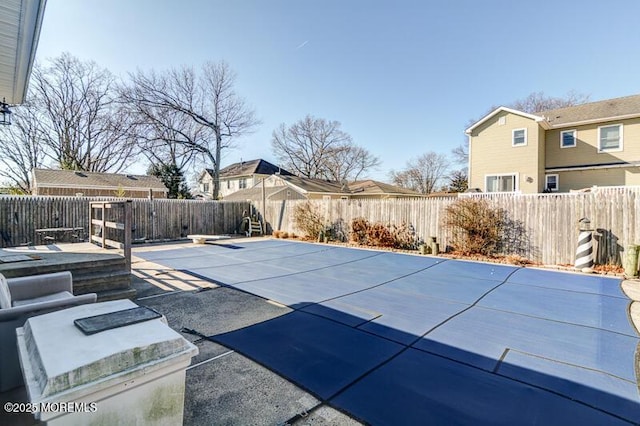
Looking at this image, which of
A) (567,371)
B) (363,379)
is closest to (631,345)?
(567,371)

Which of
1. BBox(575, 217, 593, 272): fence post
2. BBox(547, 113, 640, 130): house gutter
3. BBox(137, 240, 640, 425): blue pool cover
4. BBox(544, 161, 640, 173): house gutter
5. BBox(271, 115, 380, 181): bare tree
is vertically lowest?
BBox(137, 240, 640, 425): blue pool cover

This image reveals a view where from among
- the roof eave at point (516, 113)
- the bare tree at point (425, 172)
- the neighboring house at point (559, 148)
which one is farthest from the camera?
the bare tree at point (425, 172)

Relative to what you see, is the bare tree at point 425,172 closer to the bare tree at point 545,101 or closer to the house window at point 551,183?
the bare tree at point 545,101

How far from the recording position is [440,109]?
69.4ft

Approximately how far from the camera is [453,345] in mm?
3295

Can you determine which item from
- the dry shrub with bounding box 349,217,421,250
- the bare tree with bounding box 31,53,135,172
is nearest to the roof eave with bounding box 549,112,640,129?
the dry shrub with bounding box 349,217,421,250

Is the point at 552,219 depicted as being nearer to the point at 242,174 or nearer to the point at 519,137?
the point at 519,137

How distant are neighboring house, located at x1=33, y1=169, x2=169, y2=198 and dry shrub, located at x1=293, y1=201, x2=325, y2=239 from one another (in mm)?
9888

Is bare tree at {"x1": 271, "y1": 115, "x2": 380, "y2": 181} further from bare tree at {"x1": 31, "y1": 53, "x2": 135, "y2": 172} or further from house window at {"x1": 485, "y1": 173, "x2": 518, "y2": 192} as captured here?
house window at {"x1": 485, "y1": 173, "x2": 518, "y2": 192}

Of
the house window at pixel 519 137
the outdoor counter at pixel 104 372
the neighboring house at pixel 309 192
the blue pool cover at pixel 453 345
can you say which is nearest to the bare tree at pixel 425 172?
the neighboring house at pixel 309 192

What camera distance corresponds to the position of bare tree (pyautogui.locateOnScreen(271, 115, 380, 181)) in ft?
111

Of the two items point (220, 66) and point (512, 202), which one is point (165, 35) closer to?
point (220, 66)

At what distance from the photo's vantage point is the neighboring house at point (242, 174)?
32.2 m

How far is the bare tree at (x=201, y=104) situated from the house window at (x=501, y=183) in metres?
17.4
